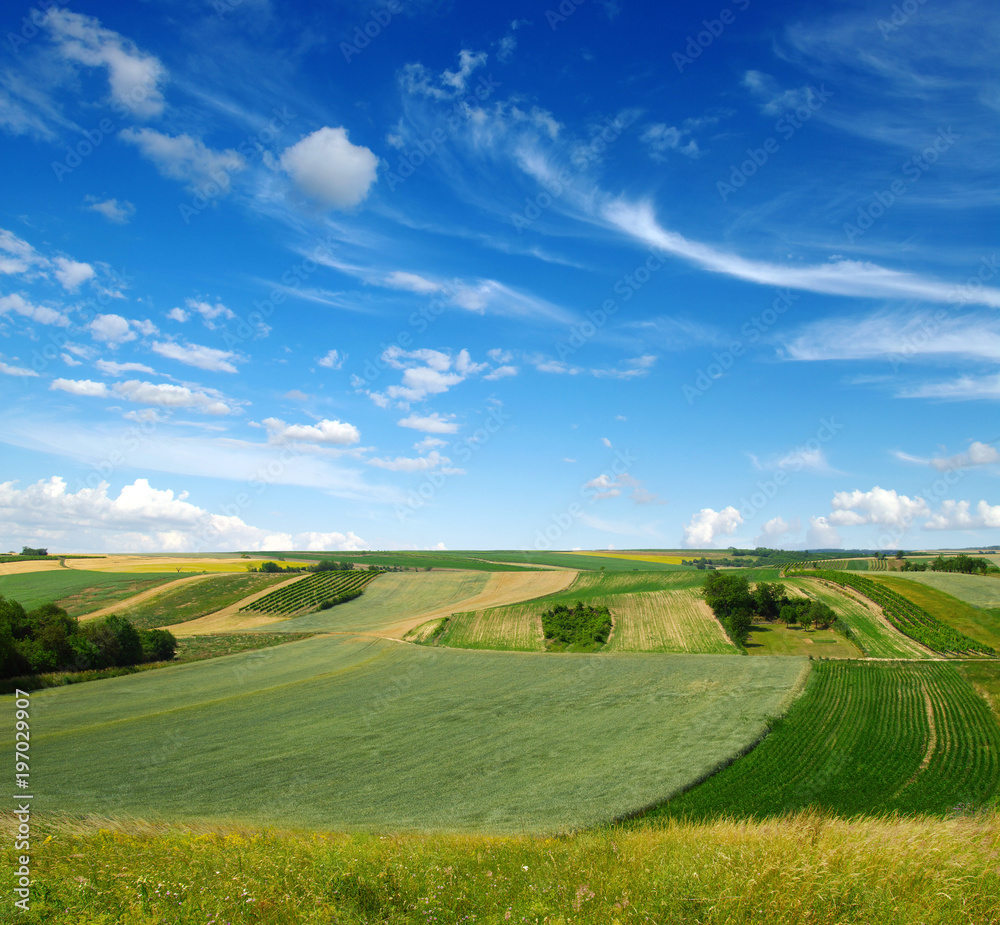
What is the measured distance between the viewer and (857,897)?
5.92 meters

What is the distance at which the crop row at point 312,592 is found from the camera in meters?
88.4

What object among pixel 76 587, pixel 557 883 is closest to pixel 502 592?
pixel 76 587

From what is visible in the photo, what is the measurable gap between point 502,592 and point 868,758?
70.6m

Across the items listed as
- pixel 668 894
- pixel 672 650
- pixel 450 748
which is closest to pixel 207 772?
pixel 450 748

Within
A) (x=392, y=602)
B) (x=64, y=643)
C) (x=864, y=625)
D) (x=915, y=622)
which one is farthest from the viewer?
(x=392, y=602)

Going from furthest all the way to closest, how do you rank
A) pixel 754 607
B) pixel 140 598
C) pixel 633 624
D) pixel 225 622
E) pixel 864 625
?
pixel 140 598 < pixel 225 622 < pixel 633 624 < pixel 754 607 < pixel 864 625

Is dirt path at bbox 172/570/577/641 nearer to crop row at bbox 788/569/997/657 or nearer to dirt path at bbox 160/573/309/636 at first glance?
dirt path at bbox 160/573/309/636

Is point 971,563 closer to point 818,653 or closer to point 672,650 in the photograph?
point 818,653

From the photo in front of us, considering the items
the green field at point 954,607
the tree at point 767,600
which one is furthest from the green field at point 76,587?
the green field at point 954,607

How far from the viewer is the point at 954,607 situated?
6344 centimetres

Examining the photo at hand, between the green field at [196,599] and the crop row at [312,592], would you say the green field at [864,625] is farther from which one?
the green field at [196,599]

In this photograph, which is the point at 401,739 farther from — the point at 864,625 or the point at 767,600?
the point at 864,625

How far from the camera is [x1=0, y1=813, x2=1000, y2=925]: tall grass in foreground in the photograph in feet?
19.3

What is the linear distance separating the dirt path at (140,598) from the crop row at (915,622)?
9749cm
